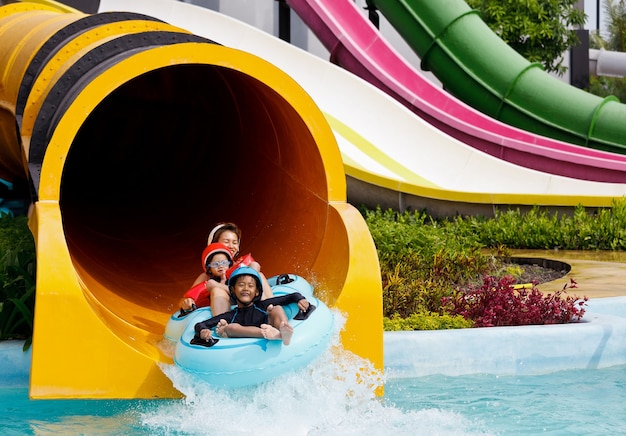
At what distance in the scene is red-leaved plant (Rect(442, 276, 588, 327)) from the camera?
19.2ft

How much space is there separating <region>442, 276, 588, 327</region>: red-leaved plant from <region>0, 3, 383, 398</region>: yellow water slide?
46.8 inches

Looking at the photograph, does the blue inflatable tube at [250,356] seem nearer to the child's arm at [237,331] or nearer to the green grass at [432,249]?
the child's arm at [237,331]

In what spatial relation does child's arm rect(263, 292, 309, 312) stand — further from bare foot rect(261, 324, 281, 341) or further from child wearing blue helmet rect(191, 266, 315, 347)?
bare foot rect(261, 324, 281, 341)

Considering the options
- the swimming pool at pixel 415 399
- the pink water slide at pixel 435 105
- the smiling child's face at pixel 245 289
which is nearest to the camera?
the swimming pool at pixel 415 399

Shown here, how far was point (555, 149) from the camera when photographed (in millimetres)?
12727

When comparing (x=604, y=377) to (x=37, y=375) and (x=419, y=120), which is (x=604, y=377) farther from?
(x=419, y=120)

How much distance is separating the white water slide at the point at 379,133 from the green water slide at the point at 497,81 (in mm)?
1786

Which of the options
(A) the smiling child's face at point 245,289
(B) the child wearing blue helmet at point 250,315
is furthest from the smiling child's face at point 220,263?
(A) the smiling child's face at point 245,289

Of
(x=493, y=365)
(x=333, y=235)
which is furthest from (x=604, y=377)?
(x=333, y=235)

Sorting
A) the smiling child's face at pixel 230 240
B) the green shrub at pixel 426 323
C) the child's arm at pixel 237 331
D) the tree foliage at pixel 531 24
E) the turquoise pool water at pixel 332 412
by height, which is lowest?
the turquoise pool water at pixel 332 412

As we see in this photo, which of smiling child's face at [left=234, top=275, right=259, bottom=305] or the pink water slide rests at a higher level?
the pink water slide

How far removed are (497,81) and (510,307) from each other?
849 centimetres

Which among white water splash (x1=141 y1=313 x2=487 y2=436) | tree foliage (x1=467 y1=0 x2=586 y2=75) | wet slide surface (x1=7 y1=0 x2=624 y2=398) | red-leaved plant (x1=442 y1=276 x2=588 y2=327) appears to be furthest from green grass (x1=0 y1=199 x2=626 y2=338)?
tree foliage (x1=467 y1=0 x2=586 y2=75)

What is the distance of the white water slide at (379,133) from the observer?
470 inches
